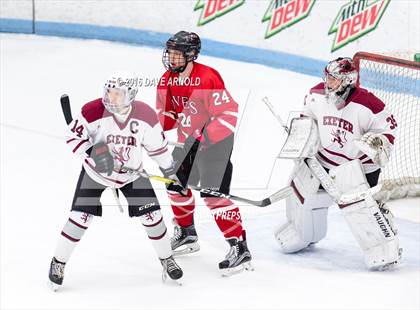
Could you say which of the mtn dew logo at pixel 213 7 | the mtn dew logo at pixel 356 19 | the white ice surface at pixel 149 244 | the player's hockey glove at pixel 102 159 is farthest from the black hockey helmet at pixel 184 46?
the mtn dew logo at pixel 213 7

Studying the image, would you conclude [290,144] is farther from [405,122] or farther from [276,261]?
[405,122]

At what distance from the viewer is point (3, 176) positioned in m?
5.61

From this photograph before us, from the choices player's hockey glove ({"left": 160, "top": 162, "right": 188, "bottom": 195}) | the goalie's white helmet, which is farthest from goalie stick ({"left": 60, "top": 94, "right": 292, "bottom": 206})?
the goalie's white helmet

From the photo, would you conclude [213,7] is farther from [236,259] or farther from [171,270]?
[171,270]

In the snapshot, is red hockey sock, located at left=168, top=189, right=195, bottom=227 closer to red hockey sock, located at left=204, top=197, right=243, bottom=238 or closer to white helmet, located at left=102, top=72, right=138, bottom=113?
red hockey sock, located at left=204, top=197, right=243, bottom=238

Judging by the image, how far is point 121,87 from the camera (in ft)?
12.6

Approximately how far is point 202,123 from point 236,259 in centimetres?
62

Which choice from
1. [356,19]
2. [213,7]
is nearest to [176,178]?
[356,19]

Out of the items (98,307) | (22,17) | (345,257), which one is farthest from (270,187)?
(22,17)

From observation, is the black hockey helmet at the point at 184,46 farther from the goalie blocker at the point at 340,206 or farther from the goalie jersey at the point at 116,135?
the goalie blocker at the point at 340,206

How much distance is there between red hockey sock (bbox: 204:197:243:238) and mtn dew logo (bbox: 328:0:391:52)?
12.0 ft

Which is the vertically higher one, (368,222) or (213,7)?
(213,7)

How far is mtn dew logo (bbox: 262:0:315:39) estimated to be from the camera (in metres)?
7.89

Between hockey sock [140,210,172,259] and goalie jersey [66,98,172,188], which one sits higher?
goalie jersey [66,98,172,188]
